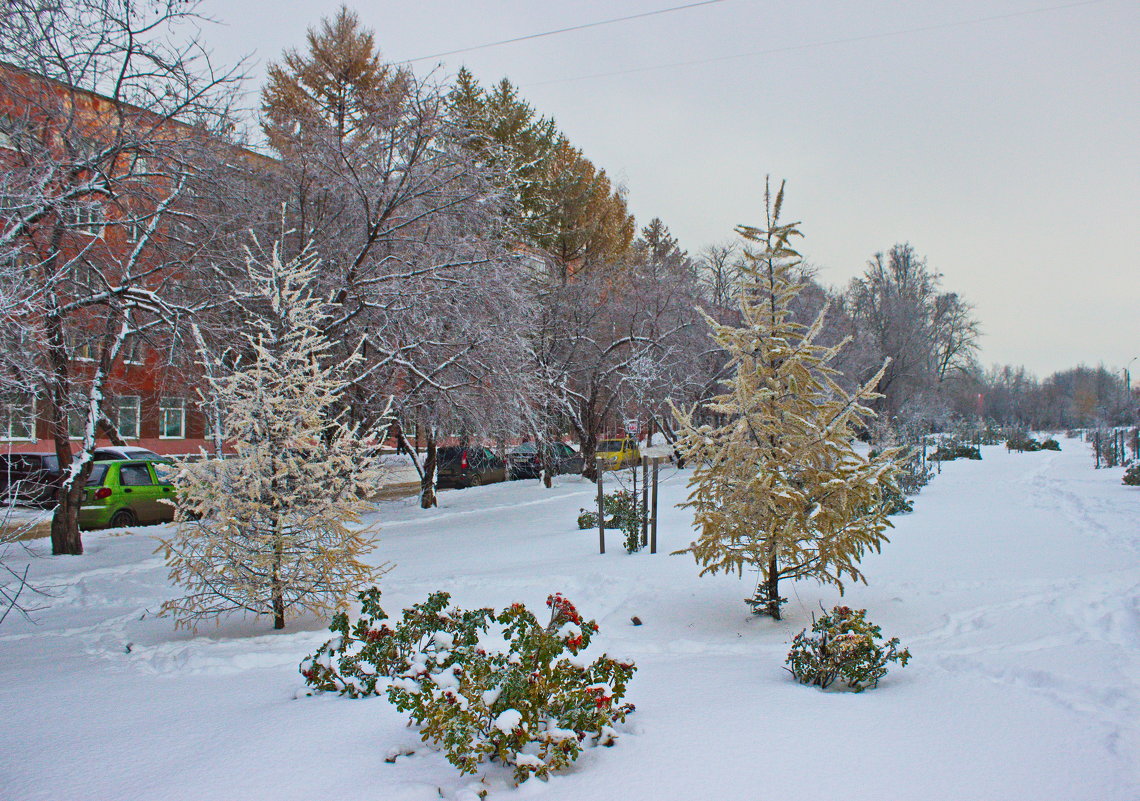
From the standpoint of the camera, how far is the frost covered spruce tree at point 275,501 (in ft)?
19.3

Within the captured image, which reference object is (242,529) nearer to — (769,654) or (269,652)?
(269,652)

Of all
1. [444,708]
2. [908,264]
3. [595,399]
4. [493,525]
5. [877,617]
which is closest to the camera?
[444,708]

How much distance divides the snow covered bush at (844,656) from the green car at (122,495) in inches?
493

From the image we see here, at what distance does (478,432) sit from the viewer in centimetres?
1340

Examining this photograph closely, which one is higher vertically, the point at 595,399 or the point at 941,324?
the point at 941,324

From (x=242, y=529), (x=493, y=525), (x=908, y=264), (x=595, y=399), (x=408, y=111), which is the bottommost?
(x=493, y=525)

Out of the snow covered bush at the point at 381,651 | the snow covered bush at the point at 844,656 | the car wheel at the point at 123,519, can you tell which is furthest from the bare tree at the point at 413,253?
the snow covered bush at the point at 844,656

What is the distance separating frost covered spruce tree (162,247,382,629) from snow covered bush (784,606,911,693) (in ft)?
11.9

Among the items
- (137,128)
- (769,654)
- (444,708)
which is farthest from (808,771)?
(137,128)

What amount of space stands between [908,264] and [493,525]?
155 feet

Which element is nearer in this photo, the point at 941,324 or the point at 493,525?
the point at 493,525

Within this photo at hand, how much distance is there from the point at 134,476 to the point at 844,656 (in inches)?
555

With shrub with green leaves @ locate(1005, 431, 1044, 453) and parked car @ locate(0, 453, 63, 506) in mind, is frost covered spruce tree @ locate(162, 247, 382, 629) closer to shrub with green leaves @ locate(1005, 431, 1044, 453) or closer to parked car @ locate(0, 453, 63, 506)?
parked car @ locate(0, 453, 63, 506)

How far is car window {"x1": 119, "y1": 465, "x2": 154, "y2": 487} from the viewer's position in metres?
13.8
